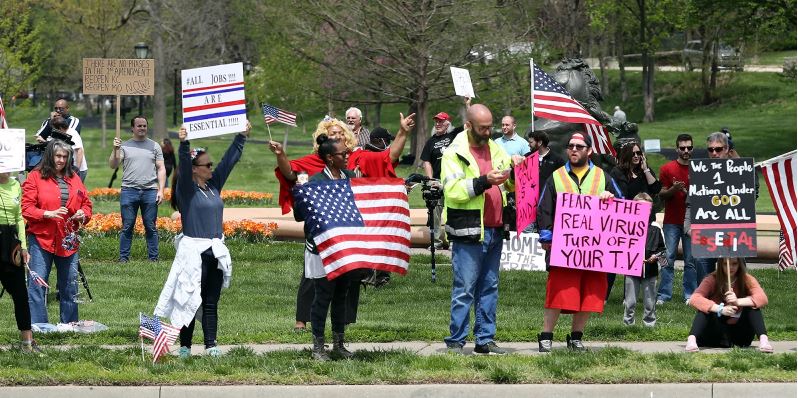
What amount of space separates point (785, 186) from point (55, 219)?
20.0 ft

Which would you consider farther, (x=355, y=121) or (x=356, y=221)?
(x=355, y=121)

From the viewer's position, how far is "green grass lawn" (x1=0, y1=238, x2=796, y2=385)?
9672mm

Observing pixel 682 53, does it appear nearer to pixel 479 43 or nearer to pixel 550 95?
pixel 479 43

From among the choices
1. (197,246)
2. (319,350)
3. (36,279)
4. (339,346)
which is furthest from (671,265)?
(36,279)

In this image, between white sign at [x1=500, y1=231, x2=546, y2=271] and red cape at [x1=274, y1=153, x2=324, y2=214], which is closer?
red cape at [x1=274, y1=153, x2=324, y2=214]

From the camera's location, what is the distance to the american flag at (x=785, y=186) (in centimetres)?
1141

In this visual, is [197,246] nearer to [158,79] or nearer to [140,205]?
[140,205]

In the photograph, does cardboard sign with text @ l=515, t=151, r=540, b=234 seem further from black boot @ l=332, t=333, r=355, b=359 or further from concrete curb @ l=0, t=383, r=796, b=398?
concrete curb @ l=0, t=383, r=796, b=398

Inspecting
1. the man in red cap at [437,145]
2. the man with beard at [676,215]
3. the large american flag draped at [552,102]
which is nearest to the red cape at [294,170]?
the large american flag draped at [552,102]

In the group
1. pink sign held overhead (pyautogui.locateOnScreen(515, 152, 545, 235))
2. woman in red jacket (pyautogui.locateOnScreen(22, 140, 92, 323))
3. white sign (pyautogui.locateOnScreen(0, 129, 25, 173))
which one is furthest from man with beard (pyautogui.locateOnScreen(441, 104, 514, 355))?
woman in red jacket (pyautogui.locateOnScreen(22, 140, 92, 323))

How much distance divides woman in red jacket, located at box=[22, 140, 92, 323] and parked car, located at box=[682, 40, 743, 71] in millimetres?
52427

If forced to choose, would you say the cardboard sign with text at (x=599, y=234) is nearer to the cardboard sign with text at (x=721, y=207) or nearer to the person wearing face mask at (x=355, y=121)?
the cardboard sign with text at (x=721, y=207)

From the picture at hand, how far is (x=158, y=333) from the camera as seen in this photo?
10336 millimetres

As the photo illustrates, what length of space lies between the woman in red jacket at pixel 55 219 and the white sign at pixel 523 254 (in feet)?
19.0
